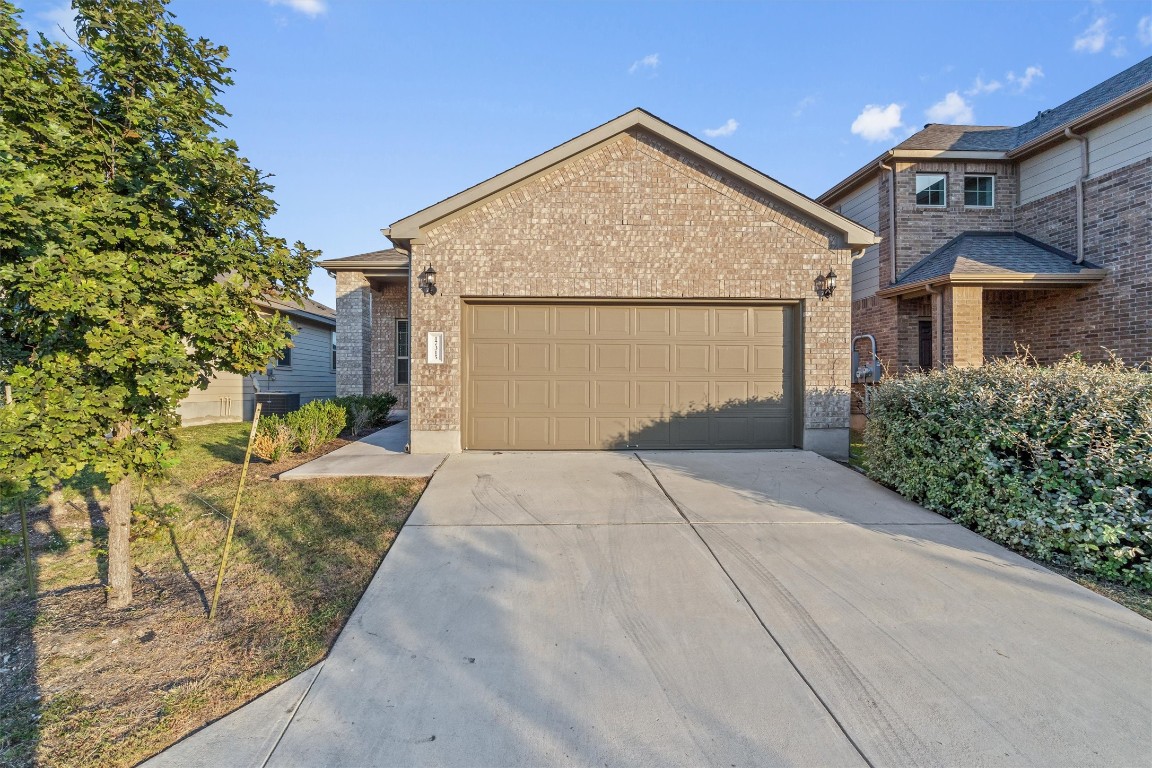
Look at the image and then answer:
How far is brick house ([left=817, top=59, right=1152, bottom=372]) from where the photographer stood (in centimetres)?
952

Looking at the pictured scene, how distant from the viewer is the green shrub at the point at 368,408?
10.1 metres

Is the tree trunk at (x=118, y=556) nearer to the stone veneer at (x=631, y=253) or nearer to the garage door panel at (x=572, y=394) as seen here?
the stone veneer at (x=631, y=253)

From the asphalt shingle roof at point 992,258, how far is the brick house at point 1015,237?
0.04 meters

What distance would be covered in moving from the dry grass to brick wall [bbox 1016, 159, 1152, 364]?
39.5 ft

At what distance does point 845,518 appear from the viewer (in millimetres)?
4980

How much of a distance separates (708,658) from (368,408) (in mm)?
9279

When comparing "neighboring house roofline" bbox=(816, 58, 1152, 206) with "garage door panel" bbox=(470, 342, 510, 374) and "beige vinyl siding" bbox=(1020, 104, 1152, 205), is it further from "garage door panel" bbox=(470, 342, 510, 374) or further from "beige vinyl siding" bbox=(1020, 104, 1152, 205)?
"garage door panel" bbox=(470, 342, 510, 374)

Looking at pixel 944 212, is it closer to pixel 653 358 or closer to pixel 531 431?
pixel 653 358

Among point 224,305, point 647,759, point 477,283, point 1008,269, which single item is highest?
point 1008,269

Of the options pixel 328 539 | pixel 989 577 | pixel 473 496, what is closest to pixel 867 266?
pixel 989 577

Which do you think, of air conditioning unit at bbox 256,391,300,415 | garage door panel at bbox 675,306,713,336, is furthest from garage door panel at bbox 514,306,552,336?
air conditioning unit at bbox 256,391,300,415

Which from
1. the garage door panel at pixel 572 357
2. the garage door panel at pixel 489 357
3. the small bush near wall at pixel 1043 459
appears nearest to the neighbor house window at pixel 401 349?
the garage door panel at pixel 489 357

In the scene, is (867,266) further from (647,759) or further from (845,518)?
(647,759)

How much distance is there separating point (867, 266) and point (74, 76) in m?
14.7
